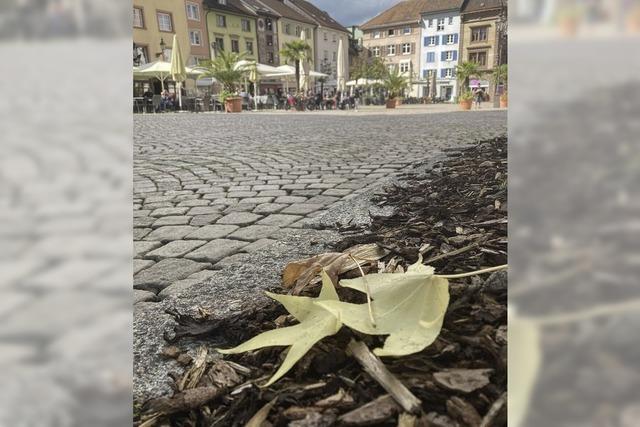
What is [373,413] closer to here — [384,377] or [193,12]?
[384,377]

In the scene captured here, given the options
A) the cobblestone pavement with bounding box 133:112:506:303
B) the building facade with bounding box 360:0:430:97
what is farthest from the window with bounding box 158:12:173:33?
the cobblestone pavement with bounding box 133:112:506:303

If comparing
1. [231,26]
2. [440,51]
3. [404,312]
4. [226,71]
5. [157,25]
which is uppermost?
[231,26]

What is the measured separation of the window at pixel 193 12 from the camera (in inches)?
1658

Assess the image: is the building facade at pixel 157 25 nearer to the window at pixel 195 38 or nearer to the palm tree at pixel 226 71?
the window at pixel 195 38

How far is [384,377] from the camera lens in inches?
41.3

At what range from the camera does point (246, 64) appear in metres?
26.3

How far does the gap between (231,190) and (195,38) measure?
141 feet

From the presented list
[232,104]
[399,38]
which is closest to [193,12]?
[232,104]

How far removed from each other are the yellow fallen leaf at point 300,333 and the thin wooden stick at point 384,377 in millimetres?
77

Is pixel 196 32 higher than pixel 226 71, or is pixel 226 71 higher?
pixel 196 32

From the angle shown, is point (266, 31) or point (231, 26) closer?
point (231, 26)
